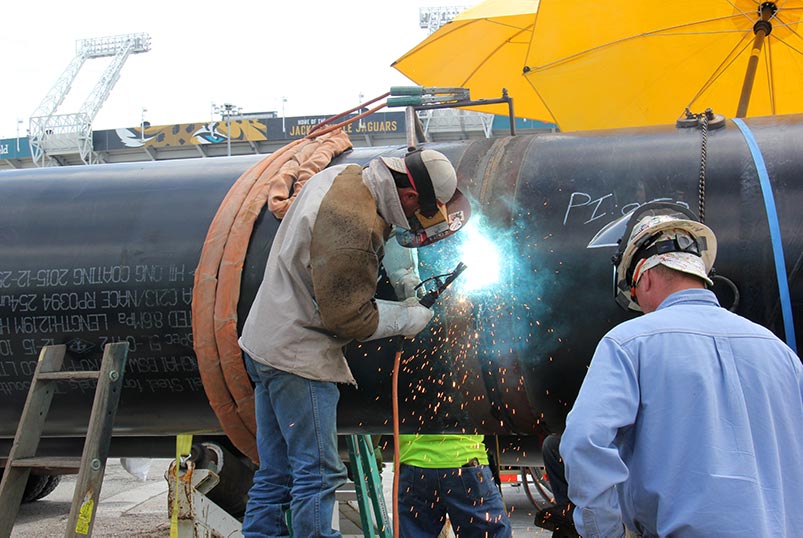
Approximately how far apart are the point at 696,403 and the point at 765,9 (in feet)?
17.4

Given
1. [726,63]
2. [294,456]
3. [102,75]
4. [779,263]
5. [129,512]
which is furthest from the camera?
[102,75]

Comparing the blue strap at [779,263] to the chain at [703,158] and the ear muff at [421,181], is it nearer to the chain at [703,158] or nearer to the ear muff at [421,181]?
the chain at [703,158]

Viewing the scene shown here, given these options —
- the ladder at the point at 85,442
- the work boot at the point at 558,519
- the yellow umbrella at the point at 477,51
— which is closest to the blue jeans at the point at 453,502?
the work boot at the point at 558,519

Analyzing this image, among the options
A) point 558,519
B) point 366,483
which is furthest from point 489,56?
point 558,519

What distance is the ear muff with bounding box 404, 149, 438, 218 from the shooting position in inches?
108

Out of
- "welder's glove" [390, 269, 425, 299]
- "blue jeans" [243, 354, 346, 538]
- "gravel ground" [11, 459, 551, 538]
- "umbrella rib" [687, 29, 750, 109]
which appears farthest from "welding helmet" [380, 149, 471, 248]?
"umbrella rib" [687, 29, 750, 109]

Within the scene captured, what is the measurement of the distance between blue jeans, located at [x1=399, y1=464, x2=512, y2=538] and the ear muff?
1.88 meters

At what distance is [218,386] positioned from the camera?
120 inches

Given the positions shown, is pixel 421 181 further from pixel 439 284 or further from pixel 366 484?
pixel 366 484

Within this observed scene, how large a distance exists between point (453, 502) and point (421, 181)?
2063 millimetres

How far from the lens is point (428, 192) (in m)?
2.76

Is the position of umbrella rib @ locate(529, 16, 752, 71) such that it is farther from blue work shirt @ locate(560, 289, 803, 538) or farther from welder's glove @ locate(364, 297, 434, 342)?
blue work shirt @ locate(560, 289, 803, 538)

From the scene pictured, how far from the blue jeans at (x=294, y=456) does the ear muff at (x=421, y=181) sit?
2.42 ft

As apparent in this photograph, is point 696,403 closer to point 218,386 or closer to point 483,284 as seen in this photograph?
point 483,284
